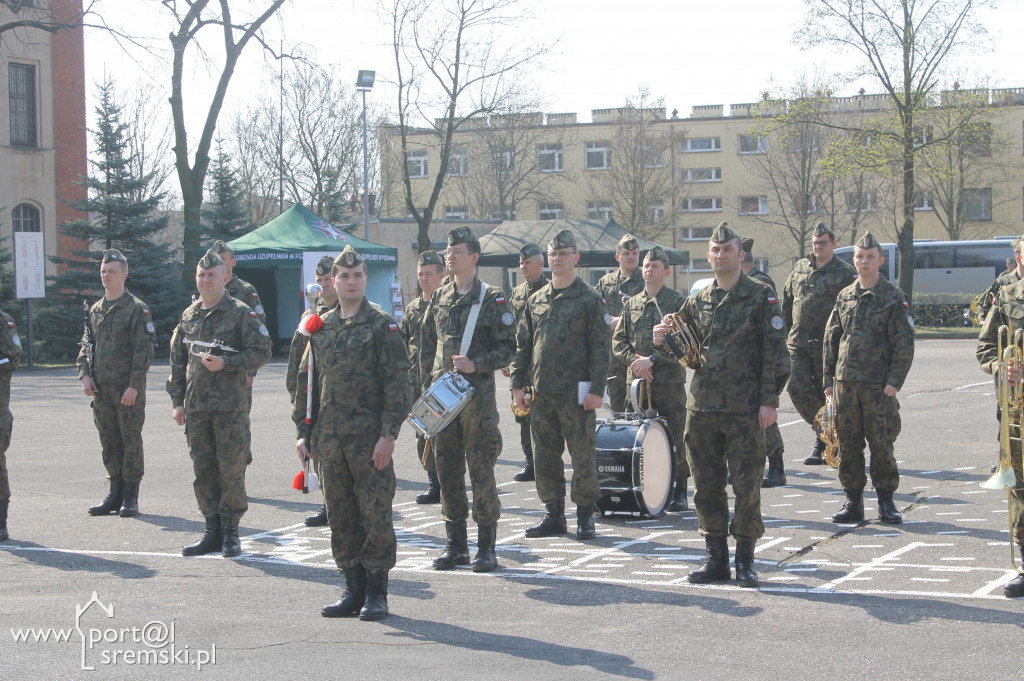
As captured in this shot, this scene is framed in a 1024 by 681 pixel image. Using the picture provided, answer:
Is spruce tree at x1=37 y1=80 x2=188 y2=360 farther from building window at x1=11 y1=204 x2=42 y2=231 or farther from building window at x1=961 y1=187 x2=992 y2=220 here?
building window at x1=961 y1=187 x2=992 y2=220

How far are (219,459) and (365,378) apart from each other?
2320 millimetres

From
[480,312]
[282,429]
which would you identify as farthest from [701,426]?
[282,429]

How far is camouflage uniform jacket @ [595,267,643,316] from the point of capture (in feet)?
36.5

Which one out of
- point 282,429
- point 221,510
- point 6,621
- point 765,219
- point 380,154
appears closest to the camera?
point 6,621

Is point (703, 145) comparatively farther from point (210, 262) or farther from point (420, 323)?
point (210, 262)

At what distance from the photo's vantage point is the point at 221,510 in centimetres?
813

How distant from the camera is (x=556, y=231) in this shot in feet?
117

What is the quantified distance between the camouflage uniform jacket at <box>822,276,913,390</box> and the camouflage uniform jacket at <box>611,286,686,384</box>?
1.43 meters

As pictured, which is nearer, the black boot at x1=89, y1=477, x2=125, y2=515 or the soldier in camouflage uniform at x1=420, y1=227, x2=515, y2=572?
the soldier in camouflage uniform at x1=420, y1=227, x2=515, y2=572

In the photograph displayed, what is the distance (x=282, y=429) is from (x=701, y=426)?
990 centimetres

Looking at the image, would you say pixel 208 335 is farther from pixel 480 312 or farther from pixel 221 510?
pixel 480 312

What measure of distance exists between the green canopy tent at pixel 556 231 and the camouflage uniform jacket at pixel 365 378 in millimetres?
27125

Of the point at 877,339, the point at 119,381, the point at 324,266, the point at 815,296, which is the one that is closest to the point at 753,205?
the point at 815,296

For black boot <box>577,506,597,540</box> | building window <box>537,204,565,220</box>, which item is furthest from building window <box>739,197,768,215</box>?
black boot <box>577,506,597,540</box>
